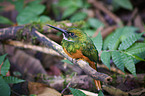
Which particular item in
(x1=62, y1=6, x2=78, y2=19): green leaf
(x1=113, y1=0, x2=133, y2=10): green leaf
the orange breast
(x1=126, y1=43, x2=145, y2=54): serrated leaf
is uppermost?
(x1=113, y1=0, x2=133, y2=10): green leaf

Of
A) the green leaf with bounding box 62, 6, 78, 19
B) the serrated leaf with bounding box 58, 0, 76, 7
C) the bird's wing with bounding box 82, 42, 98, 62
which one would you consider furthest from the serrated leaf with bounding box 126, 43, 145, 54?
the serrated leaf with bounding box 58, 0, 76, 7

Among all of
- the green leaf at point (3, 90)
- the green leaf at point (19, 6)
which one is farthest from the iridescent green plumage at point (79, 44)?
the green leaf at point (19, 6)

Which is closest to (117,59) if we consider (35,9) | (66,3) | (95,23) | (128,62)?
(128,62)

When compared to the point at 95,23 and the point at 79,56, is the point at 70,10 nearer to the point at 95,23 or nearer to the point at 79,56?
the point at 95,23

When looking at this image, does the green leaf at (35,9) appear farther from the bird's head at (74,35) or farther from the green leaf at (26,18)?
the bird's head at (74,35)

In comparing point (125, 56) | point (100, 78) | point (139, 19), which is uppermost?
point (139, 19)

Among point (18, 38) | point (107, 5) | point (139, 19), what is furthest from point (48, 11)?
point (139, 19)

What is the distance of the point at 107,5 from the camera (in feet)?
16.4

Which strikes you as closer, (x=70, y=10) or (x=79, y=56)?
(x=79, y=56)

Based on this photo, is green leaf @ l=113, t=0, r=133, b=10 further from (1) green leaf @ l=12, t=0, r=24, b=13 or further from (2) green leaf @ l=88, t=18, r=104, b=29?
(1) green leaf @ l=12, t=0, r=24, b=13

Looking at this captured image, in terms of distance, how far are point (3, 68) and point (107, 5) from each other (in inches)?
177

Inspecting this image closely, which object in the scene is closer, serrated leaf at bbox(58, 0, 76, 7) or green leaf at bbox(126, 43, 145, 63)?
green leaf at bbox(126, 43, 145, 63)

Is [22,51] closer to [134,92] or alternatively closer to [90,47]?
[90,47]

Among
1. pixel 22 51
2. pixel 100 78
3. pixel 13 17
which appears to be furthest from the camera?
pixel 13 17
